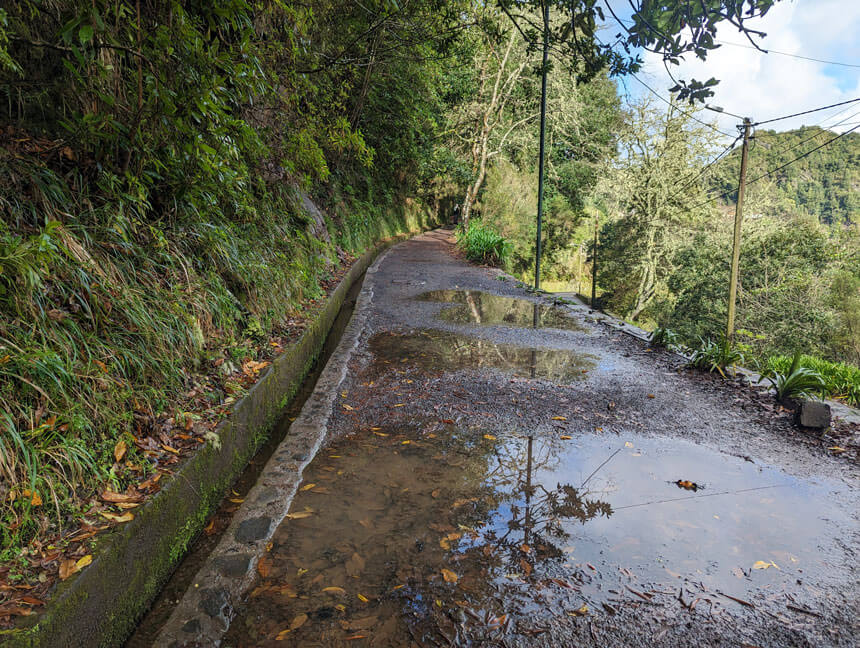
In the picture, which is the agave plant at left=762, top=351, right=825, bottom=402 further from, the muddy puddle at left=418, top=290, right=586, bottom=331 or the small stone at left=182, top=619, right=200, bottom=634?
the small stone at left=182, top=619, right=200, bottom=634

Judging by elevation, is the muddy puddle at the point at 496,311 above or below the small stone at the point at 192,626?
above

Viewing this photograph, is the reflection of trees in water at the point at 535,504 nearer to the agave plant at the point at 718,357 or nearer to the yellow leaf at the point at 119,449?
the yellow leaf at the point at 119,449

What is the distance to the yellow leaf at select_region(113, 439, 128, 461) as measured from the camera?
8.11 ft

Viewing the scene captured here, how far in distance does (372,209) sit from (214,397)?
15.9m

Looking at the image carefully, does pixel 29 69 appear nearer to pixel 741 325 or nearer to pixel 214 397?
pixel 214 397

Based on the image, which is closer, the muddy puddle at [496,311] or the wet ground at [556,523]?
the wet ground at [556,523]

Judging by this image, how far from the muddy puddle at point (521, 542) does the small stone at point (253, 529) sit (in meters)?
0.10

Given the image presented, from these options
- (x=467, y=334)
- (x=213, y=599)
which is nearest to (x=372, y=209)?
(x=467, y=334)

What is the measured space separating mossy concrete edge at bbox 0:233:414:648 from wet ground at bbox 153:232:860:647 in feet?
1.47

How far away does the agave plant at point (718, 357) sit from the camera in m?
5.40

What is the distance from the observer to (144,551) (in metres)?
2.22

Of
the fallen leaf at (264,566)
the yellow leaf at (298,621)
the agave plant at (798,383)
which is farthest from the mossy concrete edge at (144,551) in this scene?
the agave plant at (798,383)

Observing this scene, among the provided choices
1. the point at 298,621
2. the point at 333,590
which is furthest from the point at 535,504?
the point at 298,621

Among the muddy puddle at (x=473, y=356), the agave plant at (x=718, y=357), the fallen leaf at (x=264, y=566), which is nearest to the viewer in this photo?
the fallen leaf at (x=264, y=566)
